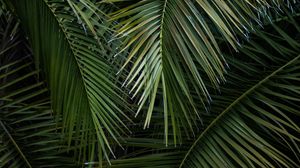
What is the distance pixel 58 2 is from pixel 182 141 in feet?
1.99

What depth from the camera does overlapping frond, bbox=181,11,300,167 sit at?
1.54 meters

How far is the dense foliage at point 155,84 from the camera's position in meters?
1.20

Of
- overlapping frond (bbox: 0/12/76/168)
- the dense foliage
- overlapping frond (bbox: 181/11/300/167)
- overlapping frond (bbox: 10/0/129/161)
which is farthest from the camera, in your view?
overlapping frond (bbox: 0/12/76/168)

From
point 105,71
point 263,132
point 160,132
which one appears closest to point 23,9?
point 105,71

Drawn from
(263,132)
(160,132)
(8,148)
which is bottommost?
(263,132)

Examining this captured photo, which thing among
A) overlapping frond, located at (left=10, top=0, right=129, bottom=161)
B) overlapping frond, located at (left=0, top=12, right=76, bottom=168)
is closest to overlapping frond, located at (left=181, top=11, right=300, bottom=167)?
overlapping frond, located at (left=10, top=0, right=129, bottom=161)

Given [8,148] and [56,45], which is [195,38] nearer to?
[56,45]

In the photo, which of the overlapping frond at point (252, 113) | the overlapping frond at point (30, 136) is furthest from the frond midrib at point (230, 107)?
the overlapping frond at point (30, 136)

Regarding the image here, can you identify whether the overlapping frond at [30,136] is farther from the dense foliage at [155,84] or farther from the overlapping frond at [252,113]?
the overlapping frond at [252,113]

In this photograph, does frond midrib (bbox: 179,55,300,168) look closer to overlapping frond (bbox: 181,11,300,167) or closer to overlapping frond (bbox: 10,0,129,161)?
overlapping frond (bbox: 181,11,300,167)

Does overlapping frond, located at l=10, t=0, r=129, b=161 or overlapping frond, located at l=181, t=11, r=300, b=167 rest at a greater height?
overlapping frond, located at l=10, t=0, r=129, b=161

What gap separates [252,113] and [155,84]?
2.17ft

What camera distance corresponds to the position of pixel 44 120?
6.09ft

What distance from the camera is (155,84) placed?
44.2 inches
